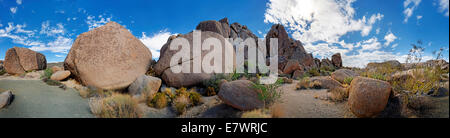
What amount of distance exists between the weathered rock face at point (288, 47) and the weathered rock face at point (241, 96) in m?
24.5

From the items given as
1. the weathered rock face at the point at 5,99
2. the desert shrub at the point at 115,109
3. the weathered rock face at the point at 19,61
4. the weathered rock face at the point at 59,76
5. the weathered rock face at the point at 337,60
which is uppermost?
the weathered rock face at the point at 337,60

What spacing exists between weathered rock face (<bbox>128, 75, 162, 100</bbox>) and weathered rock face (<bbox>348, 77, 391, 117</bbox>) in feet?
22.2

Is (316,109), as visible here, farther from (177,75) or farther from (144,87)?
(144,87)

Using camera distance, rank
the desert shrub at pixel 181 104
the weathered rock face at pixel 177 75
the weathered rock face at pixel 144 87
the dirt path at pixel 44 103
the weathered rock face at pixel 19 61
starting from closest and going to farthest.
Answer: the dirt path at pixel 44 103, the desert shrub at pixel 181 104, the weathered rock face at pixel 144 87, the weathered rock face at pixel 177 75, the weathered rock face at pixel 19 61

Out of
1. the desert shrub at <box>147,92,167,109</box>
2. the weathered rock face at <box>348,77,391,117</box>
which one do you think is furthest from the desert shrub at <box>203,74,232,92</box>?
the weathered rock face at <box>348,77,391,117</box>

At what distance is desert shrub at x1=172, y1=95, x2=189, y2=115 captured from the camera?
546 centimetres

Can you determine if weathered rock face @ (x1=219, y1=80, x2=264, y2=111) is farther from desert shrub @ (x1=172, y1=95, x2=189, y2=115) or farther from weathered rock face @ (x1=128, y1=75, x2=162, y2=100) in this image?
weathered rock face @ (x1=128, y1=75, x2=162, y2=100)

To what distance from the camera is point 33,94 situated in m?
6.15

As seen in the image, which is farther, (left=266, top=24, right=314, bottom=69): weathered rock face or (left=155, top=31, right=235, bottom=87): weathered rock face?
(left=266, top=24, right=314, bottom=69): weathered rock face

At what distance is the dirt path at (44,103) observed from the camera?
4.76 meters

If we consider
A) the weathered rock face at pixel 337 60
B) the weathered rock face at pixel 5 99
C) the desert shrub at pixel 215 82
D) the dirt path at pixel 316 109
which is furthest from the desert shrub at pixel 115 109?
the weathered rock face at pixel 337 60

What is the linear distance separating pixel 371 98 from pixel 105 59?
10.0 metres

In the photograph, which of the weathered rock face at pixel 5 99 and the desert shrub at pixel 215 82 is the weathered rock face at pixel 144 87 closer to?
the desert shrub at pixel 215 82

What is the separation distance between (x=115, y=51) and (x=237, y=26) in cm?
2504
